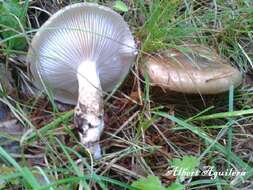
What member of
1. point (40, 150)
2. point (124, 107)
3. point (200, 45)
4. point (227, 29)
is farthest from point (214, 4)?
point (40, 150)

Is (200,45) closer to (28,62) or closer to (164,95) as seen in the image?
(164,95)

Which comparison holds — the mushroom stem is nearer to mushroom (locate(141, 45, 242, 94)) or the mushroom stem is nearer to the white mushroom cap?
the white mushroom cap

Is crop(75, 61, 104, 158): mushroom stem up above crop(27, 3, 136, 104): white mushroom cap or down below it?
below

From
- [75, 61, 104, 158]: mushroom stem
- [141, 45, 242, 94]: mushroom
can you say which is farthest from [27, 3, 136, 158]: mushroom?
[141, 45, 242, 94]: mushroom

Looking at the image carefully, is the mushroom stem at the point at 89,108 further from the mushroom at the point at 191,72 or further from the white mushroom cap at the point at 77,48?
the mushroom at the point at 191,72

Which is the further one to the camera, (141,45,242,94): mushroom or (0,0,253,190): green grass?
(141,45,242,94): mushroom

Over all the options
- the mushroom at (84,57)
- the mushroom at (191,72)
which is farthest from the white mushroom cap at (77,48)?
the mushroom at (191,72)
